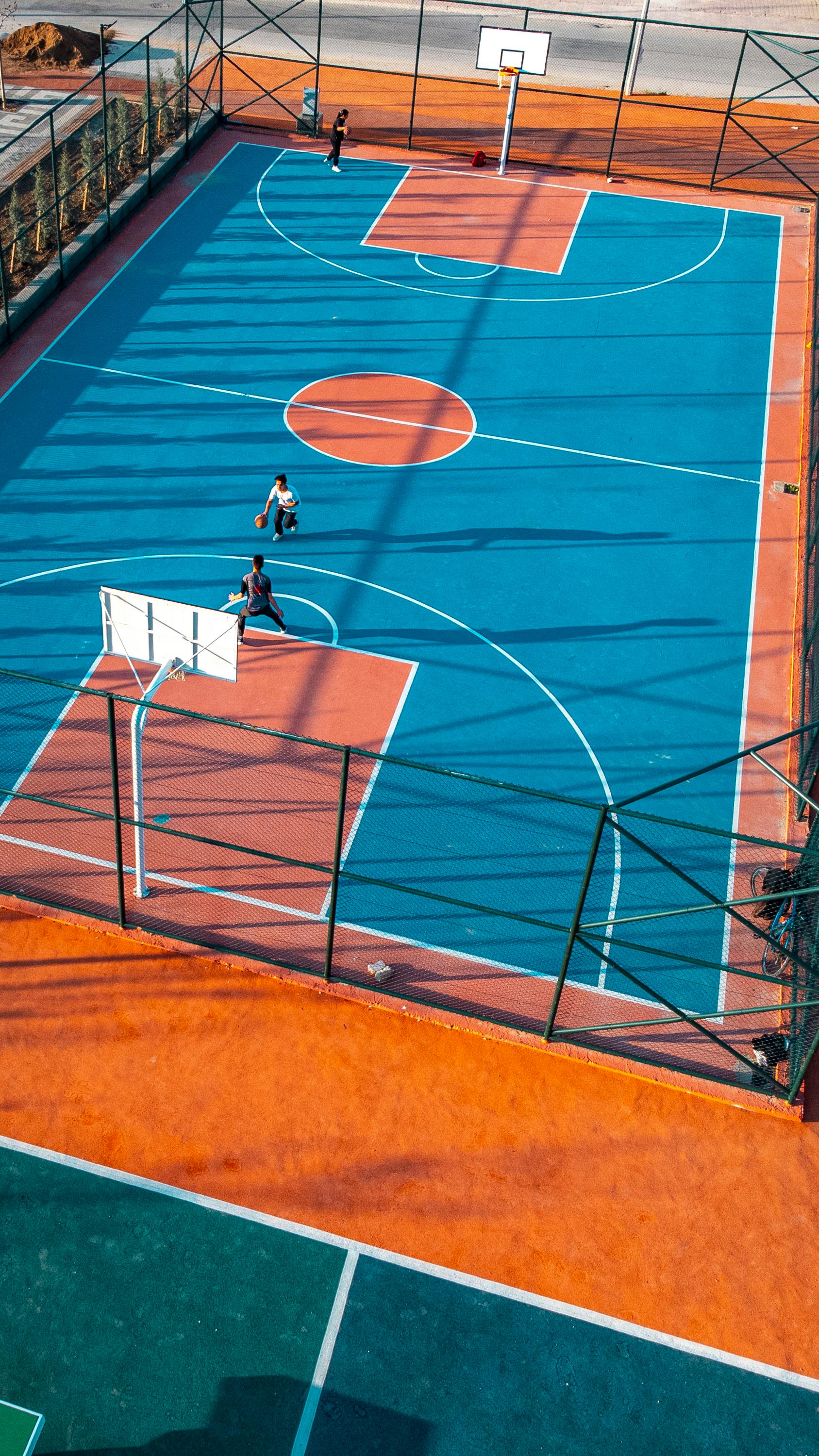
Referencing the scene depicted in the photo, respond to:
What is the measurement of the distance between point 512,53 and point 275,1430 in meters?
34.0

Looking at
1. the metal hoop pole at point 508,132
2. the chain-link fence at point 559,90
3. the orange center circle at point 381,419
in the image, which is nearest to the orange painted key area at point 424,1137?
the orange center circle at point 381,419

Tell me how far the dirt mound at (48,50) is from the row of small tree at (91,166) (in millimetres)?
4992

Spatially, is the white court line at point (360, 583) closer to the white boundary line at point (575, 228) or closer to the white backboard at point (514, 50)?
the white boundary line at point (575, 228)

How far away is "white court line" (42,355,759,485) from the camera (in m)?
26.1

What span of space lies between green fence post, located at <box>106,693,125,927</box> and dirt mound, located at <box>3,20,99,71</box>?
108 ft

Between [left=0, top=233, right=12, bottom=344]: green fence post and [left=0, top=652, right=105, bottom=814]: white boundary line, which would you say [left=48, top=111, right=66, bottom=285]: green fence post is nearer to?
[left=0, top=233, right=12, bottom=344]: green fence post

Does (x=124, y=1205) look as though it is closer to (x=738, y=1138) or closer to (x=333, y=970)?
(x=333, y=970)

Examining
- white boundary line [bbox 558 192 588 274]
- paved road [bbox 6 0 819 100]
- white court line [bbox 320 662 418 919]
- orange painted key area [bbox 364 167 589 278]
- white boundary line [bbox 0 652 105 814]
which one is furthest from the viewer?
paved road [bbox 6 0 819 100]

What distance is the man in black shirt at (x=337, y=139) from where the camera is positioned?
34156mm

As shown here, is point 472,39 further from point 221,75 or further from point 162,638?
point 162,638

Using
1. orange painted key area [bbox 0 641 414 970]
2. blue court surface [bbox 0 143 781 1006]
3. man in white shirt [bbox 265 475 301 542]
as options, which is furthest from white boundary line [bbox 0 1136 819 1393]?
man in white shirt [bbox 265 475 301 542]

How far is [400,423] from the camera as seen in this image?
26547mm

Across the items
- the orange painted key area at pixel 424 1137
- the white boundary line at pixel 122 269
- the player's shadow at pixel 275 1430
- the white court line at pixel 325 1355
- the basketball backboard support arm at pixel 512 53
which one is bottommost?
the player's shadow at pixel 275 1430

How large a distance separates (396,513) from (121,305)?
9.61m
